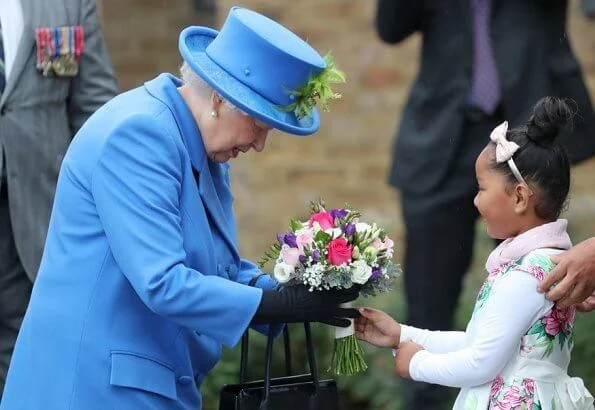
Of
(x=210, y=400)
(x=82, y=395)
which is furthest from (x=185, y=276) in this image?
(x=210, y=400)

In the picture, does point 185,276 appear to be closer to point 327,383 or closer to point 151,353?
point 151,353

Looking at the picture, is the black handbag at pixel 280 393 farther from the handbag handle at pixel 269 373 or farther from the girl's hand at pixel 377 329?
the girl's hand at pixel 377 329

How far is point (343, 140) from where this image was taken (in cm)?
879

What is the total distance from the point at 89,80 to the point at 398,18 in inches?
48.4

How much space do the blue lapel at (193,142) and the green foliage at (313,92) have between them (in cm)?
25

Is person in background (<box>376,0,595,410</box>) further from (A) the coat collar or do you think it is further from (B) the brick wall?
(B) the brick wall

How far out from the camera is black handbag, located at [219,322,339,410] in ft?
13.5

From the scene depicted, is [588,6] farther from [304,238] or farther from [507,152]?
[304,238]

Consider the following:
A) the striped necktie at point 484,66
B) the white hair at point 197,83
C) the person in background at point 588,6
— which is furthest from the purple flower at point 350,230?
the person in background at point 588,6

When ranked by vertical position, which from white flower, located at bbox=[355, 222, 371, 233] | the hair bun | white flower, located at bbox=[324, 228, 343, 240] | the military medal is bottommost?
the military medal

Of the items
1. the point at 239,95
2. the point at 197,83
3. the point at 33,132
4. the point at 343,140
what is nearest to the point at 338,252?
the point at 239,95

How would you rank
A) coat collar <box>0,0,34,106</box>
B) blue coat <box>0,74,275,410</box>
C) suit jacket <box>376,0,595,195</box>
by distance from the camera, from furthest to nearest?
suit jacket <box>376,0,595,195</box> → coat collar <box>0,0,34,106</box> → blue coat <box>0,74,275,410</box>

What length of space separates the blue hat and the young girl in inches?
21.9

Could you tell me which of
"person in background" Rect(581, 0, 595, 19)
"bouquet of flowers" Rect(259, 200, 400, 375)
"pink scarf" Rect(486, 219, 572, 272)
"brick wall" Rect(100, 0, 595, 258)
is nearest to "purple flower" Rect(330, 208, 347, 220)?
"bouquet of flowers" Rect(259, 200, 400, 375)
